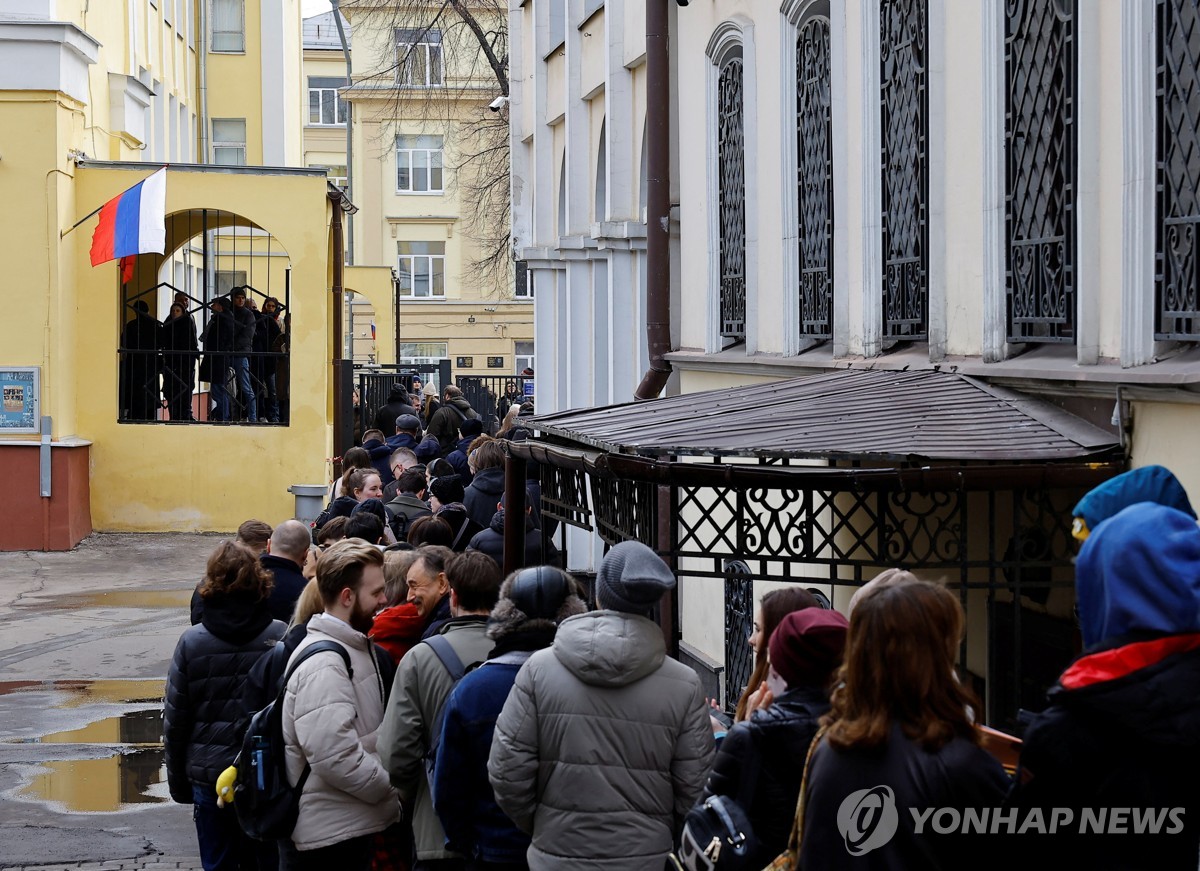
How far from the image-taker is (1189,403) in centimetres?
517

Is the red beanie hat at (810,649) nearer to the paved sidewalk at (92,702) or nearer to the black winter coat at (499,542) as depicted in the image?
the paved sidewalk at (92,702)

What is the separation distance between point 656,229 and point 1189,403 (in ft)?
22.8

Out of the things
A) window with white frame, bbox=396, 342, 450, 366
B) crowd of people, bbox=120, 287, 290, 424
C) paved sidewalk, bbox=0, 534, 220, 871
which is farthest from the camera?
window with white frame, bbox=396, 342, 450, 366

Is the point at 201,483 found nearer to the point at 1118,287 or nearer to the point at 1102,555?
the point at 1118,287

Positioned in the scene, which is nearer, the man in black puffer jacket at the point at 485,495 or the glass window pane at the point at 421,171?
the man in black puffer jacket at the point at 485,495

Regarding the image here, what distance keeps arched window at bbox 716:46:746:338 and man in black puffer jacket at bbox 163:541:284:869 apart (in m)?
5.03

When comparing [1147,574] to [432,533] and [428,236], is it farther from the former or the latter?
[428,236]

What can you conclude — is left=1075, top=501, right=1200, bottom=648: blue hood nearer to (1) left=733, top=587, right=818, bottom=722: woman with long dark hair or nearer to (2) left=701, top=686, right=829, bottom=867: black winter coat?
(2) left=701, top=686, right=829, bottom=867: black winter coat

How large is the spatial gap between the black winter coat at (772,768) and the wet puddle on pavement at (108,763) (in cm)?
577

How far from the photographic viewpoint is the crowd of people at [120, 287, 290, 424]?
20.2m

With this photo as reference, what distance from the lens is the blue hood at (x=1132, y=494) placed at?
11.1 ft

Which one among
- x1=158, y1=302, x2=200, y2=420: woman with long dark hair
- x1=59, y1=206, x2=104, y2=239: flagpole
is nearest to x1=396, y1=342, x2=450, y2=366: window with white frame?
x1=158, y1=302, x2=200, y2=420: woman with long dark hair

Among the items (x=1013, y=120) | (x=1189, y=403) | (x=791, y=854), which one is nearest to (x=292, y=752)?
(x=791, y=854)

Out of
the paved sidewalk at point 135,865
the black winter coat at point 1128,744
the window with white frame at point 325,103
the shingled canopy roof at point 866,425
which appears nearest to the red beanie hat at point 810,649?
the black winter coat at point 1128,744
